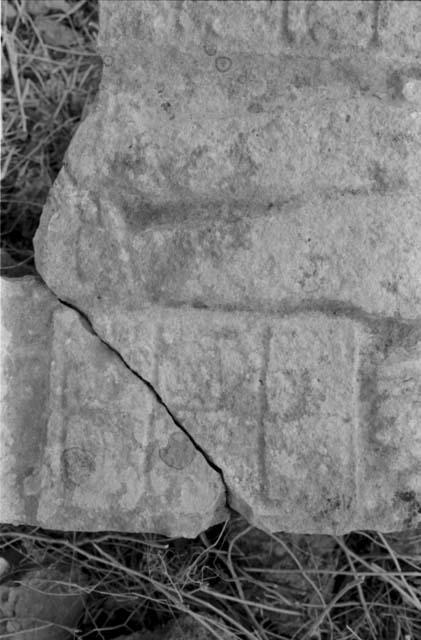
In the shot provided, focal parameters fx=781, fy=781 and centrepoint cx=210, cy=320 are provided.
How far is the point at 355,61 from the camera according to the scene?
1557mm

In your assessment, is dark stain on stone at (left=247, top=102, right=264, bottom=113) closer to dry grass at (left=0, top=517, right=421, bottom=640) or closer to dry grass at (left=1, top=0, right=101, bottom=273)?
dry grass at (left=1, top=0, right=101, bottom=273)

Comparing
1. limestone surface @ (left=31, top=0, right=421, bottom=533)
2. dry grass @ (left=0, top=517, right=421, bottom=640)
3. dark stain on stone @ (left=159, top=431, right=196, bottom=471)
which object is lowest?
dry grass @ (left=0, top=517, right=421, bottom=640)

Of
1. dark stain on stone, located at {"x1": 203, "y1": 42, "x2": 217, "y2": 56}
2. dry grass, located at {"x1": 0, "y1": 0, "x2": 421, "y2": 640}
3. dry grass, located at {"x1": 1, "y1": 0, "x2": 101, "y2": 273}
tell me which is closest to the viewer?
dark stain on stone, located at {"x1": 203, "y1": 42, "x2": 217, "y2": 56}

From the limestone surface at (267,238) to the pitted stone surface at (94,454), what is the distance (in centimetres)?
4

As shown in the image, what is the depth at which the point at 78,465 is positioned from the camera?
152 cm

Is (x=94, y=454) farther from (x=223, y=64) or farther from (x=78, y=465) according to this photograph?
(x=223, y=64)

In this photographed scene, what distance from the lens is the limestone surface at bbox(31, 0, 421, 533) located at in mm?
1478

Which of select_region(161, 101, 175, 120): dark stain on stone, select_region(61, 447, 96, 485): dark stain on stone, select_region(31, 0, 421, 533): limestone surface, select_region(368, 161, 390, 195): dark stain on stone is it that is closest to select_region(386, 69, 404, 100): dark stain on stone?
select_region(31, 0, 421, 533): limestone surface

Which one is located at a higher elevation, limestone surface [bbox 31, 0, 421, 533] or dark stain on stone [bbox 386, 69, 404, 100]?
dark stain on stone [bbox 386, 69, 404, 100]

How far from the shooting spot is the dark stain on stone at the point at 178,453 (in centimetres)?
151

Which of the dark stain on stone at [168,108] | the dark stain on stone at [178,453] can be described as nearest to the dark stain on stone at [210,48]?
the dark stain on stone at [168,108]

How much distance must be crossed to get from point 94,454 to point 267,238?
54 cm

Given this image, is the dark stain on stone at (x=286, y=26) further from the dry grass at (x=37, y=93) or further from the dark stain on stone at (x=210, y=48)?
the dry grass at (x=37, y=93)

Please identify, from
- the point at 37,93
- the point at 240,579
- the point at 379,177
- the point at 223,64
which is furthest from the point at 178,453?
the point at 37,93
